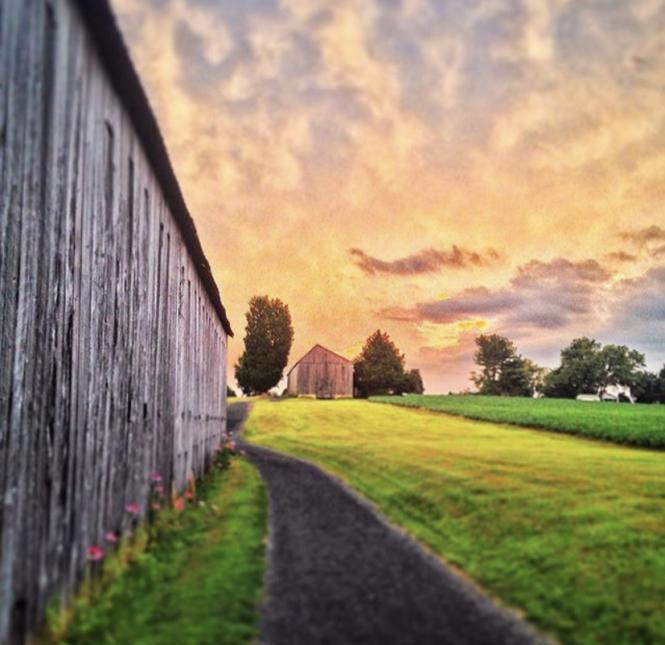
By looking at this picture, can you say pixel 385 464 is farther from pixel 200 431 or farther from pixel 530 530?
pixel 530 530

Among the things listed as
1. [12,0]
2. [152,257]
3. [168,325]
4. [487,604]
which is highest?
[12,0]

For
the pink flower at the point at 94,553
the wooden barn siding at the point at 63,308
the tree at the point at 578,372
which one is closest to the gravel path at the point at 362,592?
the pink flower at the point at 94,553

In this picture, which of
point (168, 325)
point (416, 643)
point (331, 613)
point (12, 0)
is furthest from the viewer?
point (168, 325)

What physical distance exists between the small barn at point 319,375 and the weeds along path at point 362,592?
5552cm

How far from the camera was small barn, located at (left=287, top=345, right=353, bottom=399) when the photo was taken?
224ft

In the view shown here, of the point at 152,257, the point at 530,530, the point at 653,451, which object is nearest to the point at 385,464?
the point at 530,530

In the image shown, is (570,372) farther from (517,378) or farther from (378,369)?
(378,369)

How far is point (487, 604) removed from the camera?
311 inches

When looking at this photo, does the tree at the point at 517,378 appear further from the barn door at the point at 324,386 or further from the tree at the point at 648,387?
the barn door at the point at 324,386

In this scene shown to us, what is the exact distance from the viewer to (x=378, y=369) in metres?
80.0

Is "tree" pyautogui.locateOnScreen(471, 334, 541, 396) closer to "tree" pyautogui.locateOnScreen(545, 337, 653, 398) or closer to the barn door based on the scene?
"tree" pyautogui.locateOnScreen(545, 337, 653, 398)

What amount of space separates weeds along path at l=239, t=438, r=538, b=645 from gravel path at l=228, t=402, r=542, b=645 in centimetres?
1

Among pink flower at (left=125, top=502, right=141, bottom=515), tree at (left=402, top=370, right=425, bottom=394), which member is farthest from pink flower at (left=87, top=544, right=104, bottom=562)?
tree at (left=402, top=370, right=425, bottom=394)

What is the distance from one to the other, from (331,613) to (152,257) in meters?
7.20
